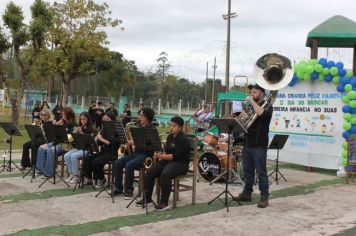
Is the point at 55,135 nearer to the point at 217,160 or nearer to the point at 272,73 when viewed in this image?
the point at 217,160

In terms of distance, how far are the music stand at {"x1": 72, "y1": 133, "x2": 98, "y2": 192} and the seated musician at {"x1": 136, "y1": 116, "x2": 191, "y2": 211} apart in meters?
1.50

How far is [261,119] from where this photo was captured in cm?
743

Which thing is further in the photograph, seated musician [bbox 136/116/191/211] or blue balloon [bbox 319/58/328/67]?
blue balloon [bbox 319/58/328/67]

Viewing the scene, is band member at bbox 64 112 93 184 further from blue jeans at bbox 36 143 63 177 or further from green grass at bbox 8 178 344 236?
green grass at bbox 8 178 344 236

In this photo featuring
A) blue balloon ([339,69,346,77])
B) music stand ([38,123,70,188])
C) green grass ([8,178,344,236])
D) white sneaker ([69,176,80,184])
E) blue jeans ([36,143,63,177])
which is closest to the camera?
green grass ([8,178,344,236])

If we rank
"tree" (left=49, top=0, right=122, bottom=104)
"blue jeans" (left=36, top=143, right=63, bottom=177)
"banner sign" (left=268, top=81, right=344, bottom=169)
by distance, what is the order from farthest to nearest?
"tree" (left=49, top=0, right=122, bottom=104)
"banner sign" (left=268, top=81, right=344, bottom=169)
"blue jeans" (left=36, top=143, right=63, bottom=177)

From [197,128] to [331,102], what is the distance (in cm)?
510

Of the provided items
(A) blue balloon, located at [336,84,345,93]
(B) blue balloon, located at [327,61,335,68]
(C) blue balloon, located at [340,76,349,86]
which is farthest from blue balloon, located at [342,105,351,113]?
(B) blue balloon, located at [327,61,335,68]

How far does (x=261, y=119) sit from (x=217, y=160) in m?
2.62

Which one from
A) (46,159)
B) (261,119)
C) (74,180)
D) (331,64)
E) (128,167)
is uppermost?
(331,64)

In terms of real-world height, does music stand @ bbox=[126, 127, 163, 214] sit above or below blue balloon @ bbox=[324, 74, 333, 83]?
below

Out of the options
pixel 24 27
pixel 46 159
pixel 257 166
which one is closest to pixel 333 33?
pixel 257 166

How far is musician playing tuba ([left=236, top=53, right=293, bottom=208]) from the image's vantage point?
7.46 metres

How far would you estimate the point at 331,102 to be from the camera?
12.3 metres
